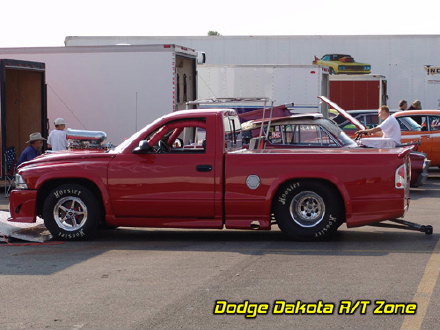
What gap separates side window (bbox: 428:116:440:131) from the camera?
22391 millimetres

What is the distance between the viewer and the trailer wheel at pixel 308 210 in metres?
11.9

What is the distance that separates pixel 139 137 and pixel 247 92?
15.7 m

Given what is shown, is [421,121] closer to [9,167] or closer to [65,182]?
[9,167]

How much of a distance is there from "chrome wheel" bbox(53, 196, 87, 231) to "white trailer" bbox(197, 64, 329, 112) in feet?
50.3

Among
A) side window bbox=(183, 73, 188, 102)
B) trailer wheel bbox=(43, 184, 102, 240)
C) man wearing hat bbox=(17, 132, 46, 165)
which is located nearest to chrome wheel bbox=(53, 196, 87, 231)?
trailer wheel bbox=(43, 184, 102, 240)

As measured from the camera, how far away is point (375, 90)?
111 ft

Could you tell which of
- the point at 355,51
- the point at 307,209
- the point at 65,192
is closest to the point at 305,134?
the point at 307,209

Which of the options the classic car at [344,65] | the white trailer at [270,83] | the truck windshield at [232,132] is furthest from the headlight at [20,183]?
the classic car at [344,65]

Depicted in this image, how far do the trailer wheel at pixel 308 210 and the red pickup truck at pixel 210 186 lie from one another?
0.01 metres

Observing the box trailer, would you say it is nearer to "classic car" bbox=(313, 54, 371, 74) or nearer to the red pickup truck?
"classic car" bbox=(313, 54, 371, 74)

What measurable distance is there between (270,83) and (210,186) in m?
16.2

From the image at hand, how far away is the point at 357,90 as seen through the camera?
33969mm

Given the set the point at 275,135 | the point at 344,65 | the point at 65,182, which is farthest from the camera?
the point at 344,65

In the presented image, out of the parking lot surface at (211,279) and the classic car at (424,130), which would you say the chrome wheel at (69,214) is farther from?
the classic car at (424,130)
